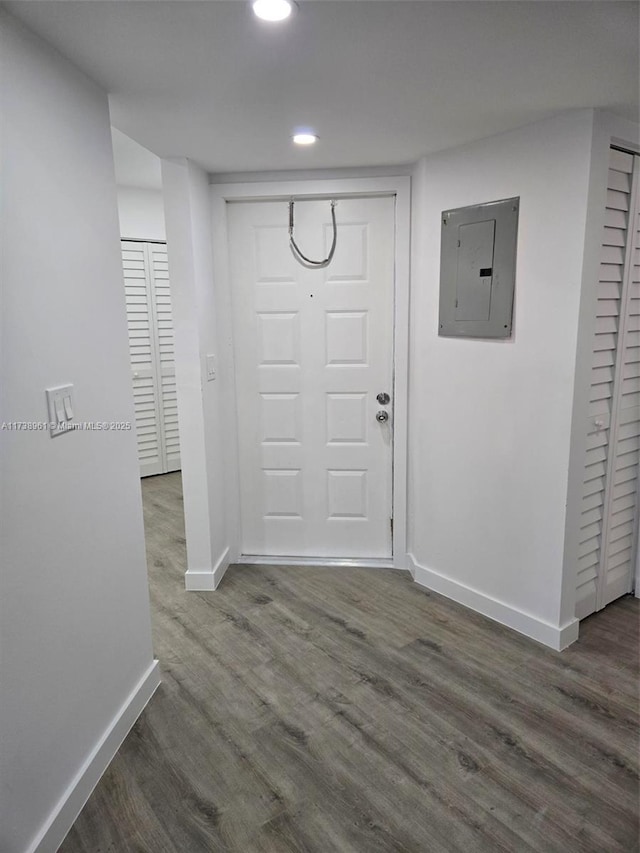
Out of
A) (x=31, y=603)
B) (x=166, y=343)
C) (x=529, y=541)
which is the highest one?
(x=166, y=343)

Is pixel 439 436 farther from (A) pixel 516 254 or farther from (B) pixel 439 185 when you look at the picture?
(B) pixel 439 185

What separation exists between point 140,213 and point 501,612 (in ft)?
13.5

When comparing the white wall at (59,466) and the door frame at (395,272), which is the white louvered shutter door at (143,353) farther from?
the white wall at (59,466)

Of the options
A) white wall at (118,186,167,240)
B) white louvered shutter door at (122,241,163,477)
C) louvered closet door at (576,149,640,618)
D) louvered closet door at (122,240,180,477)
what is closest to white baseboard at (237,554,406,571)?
louvered closet door at (576,149,640,618)

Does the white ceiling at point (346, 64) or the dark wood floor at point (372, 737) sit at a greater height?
the white ceiling at point (346, 64)

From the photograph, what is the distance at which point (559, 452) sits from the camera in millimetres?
2283

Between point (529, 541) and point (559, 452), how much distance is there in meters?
0.43

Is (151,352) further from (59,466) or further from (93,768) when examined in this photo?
(93,768)

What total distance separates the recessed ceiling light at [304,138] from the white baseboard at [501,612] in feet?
7.01

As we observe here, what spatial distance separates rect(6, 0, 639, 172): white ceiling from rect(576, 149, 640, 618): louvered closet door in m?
0.37

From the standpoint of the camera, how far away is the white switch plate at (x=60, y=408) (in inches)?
59.5

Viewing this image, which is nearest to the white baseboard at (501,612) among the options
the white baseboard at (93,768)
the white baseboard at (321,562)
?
the white baseboard at (321,562)

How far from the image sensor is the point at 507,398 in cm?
244

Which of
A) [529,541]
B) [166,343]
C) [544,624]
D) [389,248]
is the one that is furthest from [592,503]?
[166,343]
